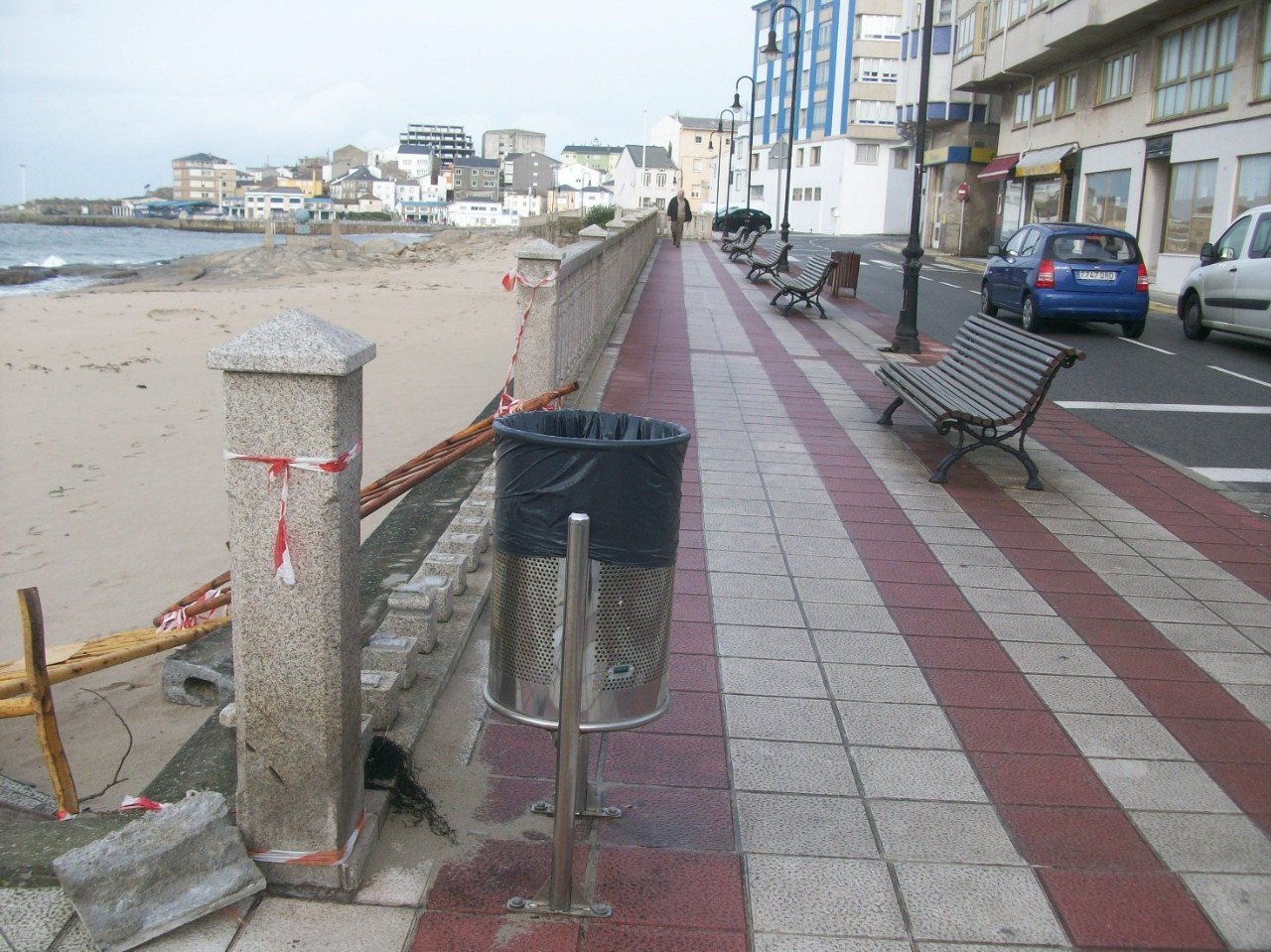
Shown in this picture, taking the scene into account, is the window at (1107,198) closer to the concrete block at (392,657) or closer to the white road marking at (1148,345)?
the white road marking at (1148,345)

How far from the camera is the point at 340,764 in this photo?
3.24m

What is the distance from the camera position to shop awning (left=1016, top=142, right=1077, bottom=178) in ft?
119

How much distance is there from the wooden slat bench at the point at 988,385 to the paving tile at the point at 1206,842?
161 inches

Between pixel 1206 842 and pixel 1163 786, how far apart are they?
0.36 m

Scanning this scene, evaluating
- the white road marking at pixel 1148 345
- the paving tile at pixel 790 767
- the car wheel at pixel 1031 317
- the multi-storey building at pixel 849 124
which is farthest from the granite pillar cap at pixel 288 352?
the multi-storey building at pixel 849 124

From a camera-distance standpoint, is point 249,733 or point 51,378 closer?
point 249,733

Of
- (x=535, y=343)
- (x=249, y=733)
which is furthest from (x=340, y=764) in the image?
(x=535, y=343)

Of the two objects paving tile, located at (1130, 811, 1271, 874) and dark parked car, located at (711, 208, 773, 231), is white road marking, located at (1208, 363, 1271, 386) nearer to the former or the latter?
paving tile, located at (1130, 811, 1271, 874)

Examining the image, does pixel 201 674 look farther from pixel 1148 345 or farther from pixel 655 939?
pixel 1148 345

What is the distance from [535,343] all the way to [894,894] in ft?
16.0

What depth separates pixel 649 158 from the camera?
125 meters

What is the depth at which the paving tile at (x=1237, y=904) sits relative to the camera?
3.21 metres

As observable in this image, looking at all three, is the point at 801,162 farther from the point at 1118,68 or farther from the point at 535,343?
the point at 535,343

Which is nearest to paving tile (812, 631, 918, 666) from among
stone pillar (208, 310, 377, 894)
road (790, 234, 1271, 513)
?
stone pillar (208, 310, 377, 894)
